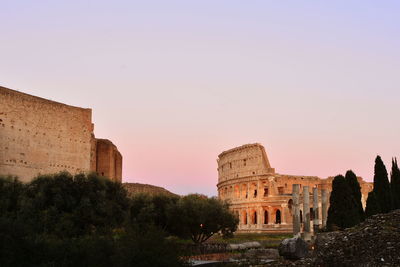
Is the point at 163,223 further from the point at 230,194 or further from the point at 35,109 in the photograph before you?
the point at 230,194

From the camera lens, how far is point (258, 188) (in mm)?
58375

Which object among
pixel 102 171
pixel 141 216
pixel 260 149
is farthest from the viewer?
pixel 260 149

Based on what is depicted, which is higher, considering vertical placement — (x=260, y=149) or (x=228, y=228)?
(x=260, y=149)

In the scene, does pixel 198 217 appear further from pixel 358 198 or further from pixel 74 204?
pixel 358 198

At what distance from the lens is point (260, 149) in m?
58.8

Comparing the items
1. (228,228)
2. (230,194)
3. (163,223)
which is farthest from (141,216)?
(230,194)

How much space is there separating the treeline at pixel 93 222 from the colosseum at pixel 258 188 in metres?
28.2

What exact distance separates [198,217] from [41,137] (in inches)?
482

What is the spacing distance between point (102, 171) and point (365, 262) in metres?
28.5

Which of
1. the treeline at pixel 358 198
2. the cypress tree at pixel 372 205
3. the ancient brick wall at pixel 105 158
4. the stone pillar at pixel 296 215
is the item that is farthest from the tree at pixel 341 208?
the ancient brick wall at pixel 105 158

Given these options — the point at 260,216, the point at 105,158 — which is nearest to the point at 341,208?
the point at 105,158

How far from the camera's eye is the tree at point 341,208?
2672 centimetres

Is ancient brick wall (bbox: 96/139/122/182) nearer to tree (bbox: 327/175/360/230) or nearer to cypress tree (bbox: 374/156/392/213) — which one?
tree (bbox: 327/175/360/230)

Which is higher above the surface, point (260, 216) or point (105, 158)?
point (105, 158)
